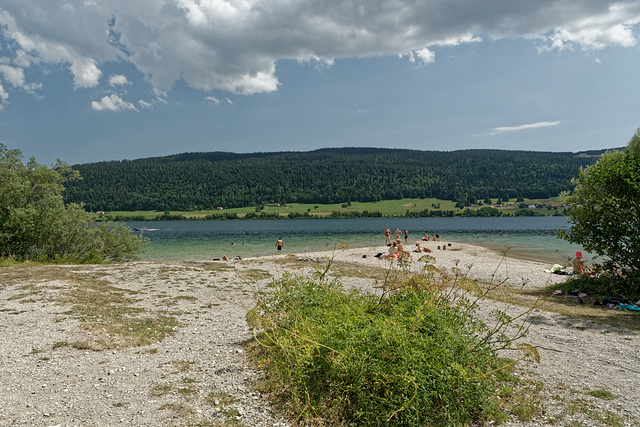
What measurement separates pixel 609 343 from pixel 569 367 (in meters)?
2.71

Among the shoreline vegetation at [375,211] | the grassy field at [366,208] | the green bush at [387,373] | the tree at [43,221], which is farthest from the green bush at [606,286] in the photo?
the grassy field at [366,208]

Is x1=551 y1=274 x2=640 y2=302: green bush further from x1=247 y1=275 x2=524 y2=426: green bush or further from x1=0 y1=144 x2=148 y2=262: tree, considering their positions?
x1=0 y1=144 x2=148 y2=262: tree

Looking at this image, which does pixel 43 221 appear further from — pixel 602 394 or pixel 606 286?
pixel 606 286

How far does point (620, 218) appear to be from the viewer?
45.3 feet

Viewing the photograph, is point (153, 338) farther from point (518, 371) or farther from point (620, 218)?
point (620, 218)

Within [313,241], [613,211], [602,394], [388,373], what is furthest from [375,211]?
[388,373]

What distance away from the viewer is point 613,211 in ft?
45.7

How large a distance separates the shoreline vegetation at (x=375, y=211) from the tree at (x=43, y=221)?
132 meters

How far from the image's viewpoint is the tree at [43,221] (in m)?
20.4

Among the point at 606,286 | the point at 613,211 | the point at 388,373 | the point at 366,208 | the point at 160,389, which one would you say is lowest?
the point at 366,208

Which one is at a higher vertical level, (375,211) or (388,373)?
(388,373)

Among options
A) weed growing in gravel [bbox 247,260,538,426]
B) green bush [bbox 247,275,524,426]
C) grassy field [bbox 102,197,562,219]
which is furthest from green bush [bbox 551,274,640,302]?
grassy field [bbox 102,197,562,219]

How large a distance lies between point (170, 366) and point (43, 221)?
19.7 metres

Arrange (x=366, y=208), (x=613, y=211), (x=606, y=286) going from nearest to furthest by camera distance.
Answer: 1. (x=613, y=211)
2. (x=606, y=286)
3. (x=366, y=208)
